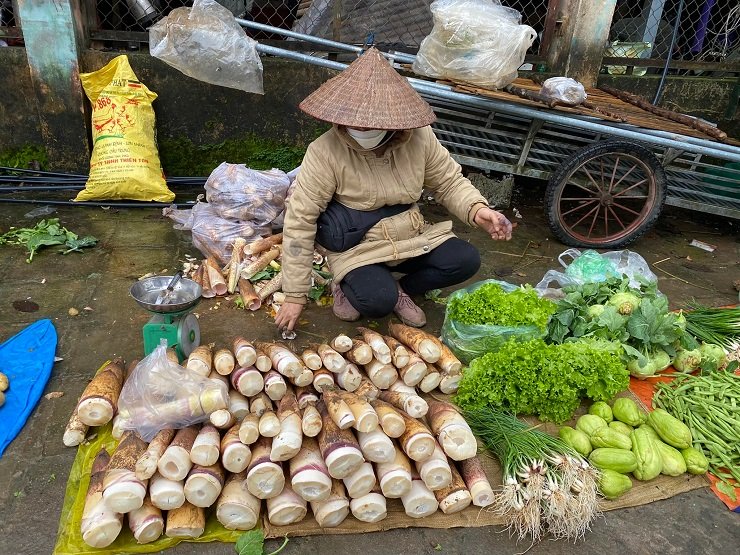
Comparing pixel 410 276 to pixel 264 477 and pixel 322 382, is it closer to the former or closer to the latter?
pixel 322 382

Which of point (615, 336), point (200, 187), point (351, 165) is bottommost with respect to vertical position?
point (200, 187)

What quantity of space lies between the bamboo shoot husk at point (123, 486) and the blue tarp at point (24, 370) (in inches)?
31.0

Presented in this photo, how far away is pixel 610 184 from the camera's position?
4.62 meters

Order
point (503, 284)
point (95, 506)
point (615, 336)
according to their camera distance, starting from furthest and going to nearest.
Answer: point (503, 284), point (615, 336), point (95, 506)

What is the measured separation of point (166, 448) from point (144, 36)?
4.74 m

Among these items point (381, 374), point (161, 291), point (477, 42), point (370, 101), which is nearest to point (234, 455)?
point (381, 374)

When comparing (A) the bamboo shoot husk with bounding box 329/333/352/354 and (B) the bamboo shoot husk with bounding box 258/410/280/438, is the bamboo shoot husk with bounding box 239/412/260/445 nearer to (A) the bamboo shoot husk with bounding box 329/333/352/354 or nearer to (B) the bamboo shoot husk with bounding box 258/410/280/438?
(B) the bamboo shoot husk with bounding box 258/410/280/438

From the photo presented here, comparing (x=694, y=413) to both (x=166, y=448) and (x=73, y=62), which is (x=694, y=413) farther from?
(x=73, y=62)

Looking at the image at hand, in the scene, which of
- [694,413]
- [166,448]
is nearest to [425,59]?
[694,413]

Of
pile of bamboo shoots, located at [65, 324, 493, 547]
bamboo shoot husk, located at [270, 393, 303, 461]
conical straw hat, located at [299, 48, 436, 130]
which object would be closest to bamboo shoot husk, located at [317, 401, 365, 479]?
pile of bamboo shoots, located at [65, 324, 493, 547]

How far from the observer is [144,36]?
5477mm

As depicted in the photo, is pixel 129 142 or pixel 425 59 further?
pixel 129 142

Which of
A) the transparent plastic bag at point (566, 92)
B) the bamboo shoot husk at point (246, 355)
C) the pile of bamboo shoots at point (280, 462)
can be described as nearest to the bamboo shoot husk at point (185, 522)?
the pile of bamboo shoots at point (280, 462)

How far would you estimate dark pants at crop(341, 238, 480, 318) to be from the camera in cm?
322
